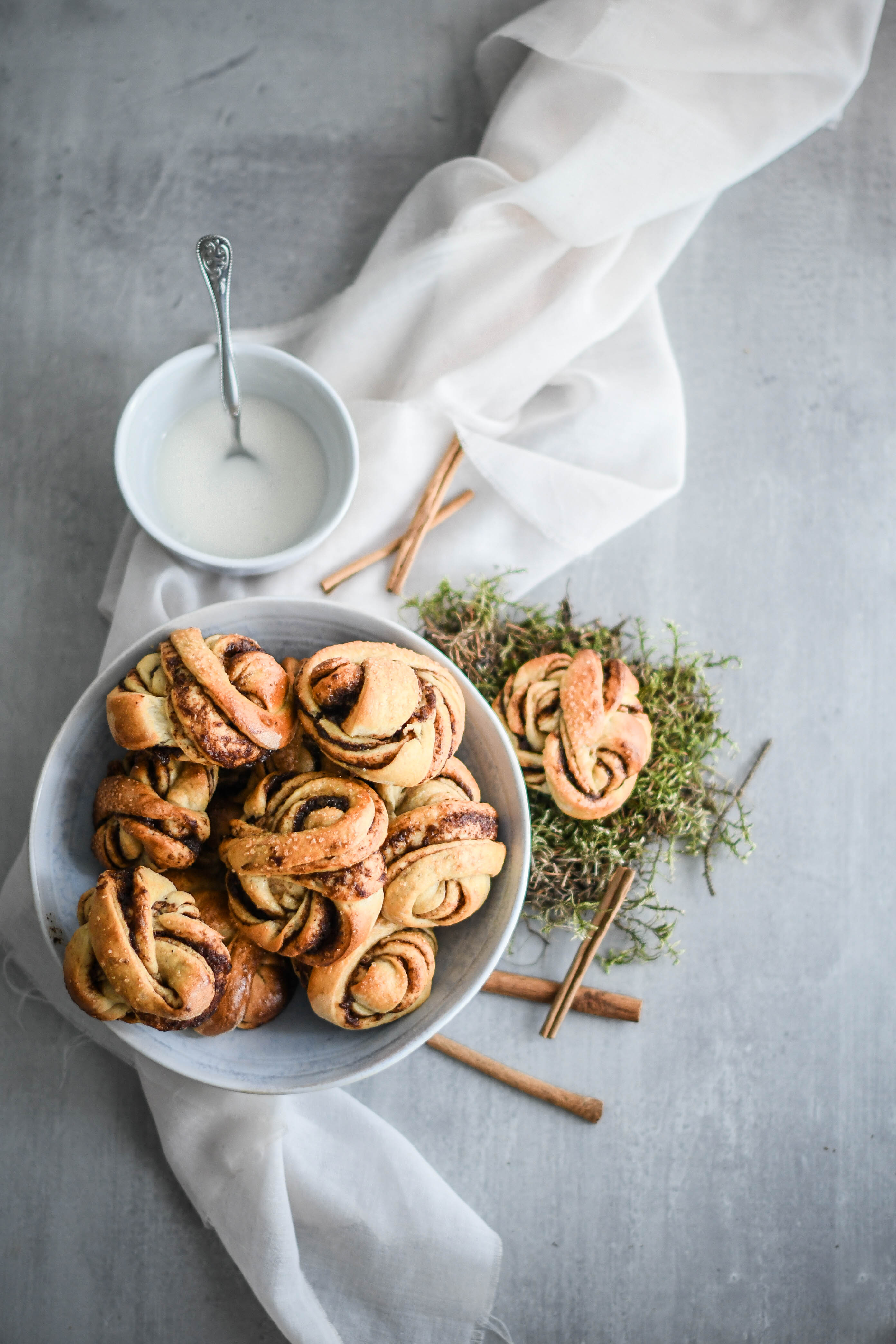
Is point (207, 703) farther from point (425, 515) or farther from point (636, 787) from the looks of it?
point (636, 787)

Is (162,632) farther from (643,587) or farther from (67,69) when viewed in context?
(67,69)

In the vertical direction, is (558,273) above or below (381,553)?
above

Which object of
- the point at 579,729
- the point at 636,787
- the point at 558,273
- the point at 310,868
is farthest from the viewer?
the point at 558,273

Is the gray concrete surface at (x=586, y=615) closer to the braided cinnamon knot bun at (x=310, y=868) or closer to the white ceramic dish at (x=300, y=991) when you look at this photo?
the white ceramic dish at (x=300, y=991)

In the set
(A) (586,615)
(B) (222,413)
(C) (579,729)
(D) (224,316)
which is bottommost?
(C) (579,729)

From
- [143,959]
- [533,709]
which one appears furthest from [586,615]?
[143,959]
